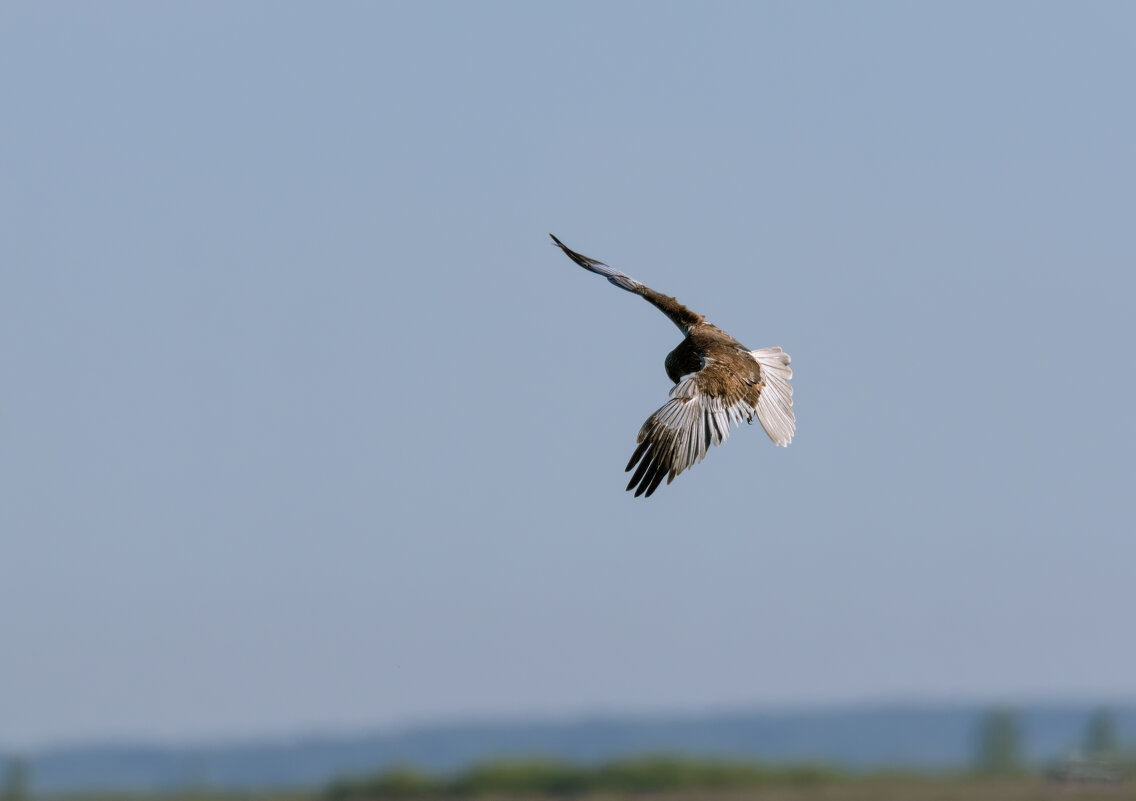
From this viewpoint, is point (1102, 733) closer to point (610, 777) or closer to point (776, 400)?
point (610, 777)

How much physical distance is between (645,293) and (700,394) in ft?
13.1

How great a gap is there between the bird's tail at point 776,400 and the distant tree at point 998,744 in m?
37.5

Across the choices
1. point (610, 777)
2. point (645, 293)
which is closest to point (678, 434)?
point (645, 293)

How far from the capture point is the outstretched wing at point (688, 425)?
15250 millimetres

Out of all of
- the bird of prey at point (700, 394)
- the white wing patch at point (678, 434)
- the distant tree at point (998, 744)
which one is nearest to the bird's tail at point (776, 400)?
the bird of prey at point (700, 394)

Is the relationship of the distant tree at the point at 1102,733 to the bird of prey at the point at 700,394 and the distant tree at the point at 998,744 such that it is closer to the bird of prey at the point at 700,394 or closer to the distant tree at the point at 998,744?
the distant tree at the point at 998,744

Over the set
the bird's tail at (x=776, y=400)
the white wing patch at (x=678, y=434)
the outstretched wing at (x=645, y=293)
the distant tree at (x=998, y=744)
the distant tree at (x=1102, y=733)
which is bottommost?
the white wing patch at (x=678, y=434)

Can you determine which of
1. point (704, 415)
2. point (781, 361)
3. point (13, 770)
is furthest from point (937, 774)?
point (704, 415)

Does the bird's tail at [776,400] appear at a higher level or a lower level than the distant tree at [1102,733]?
→ lower

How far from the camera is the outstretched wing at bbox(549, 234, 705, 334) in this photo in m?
19.3

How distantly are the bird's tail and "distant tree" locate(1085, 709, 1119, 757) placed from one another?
4970 cm

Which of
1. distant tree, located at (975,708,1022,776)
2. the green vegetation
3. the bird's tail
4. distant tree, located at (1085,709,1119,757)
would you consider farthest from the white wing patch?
distant tree, located at (1085,709,1119,757)

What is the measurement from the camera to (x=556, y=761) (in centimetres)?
5419

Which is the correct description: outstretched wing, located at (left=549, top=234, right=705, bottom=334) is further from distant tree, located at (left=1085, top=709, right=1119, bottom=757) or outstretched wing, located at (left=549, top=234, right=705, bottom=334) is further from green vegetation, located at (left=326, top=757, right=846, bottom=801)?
distant tree, located at (left=1085, top=709, right=1119, bottom=757)
